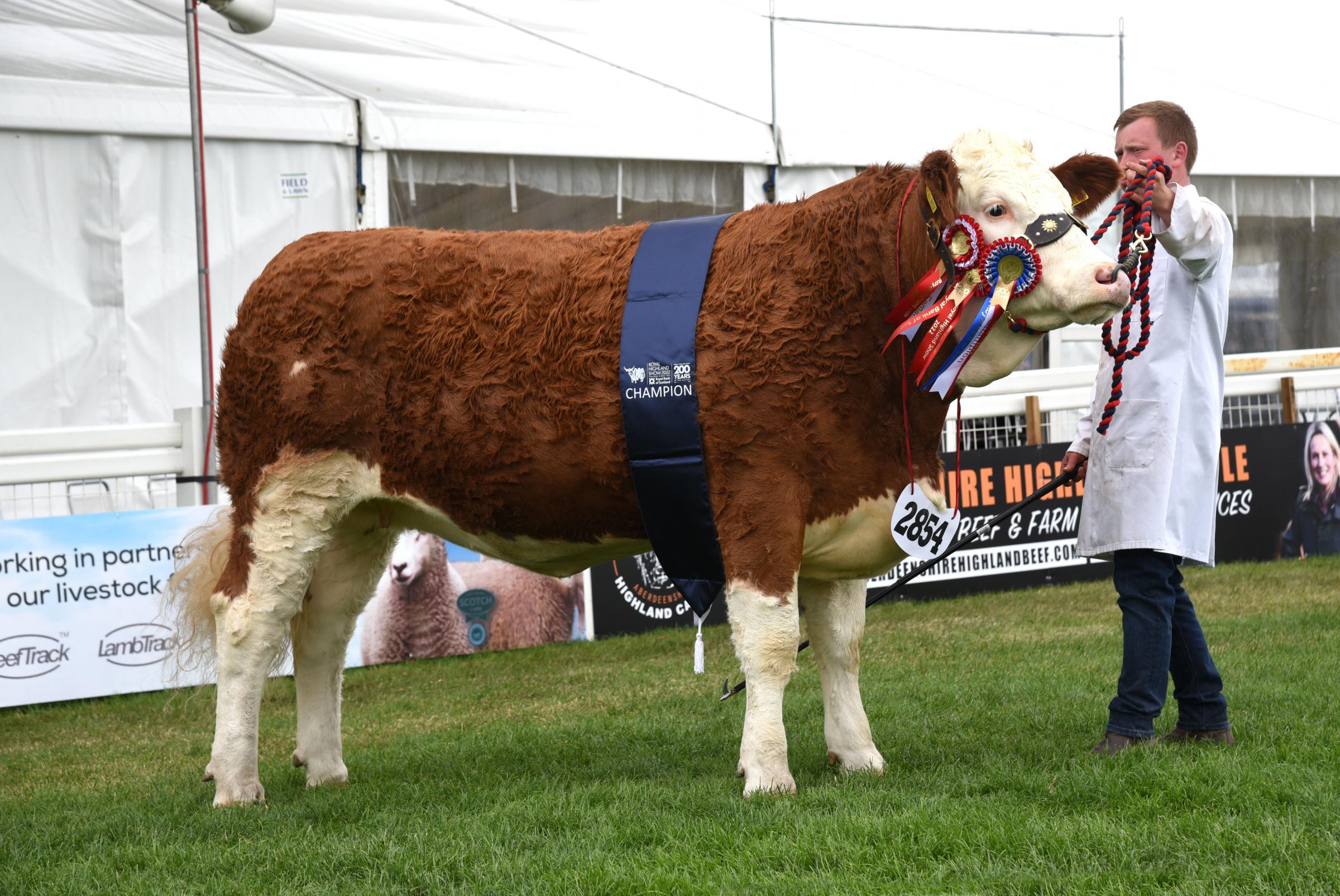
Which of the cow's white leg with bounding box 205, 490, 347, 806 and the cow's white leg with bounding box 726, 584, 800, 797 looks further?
the cow's white leg with bounding box 205, 490, 347, 806

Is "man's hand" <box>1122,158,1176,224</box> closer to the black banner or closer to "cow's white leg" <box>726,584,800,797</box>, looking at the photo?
"cow's white leg" <box>726,584,800,797</box>

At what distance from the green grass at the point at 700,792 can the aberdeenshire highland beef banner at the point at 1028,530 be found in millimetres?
1160

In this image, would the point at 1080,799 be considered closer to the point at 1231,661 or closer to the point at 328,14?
the point at 1231,661

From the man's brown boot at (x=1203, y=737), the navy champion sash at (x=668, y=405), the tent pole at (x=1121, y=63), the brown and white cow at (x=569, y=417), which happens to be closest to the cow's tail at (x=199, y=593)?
the brown and white cow at (x=569, y=417)

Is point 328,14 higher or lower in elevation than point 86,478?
higher

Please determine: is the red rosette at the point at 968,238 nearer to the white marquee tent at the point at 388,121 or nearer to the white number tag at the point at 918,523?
the white number tag at the point at 918,523

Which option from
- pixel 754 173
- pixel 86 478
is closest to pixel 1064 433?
pixel 754 173

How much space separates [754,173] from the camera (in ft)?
35.2

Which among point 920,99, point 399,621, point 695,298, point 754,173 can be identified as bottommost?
point 399,621

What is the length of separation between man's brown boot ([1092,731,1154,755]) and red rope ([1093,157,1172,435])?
102 centimetres

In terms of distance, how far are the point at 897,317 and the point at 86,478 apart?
4.66m

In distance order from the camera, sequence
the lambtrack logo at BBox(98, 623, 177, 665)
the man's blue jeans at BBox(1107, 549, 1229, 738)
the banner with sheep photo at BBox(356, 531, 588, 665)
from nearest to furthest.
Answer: the man's blue jeans at BBox(1107, 549, 1229, 738), the lambtrack logo at BBox(98, 623, 177, 665), the banner with sheep photo at BBox(356, 531, 588, 665)

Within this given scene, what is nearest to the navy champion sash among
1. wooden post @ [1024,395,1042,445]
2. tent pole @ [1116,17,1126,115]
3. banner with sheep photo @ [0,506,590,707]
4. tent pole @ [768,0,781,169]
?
banner with sheep photo @ [0,506,590,707]

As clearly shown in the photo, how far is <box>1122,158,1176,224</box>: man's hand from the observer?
383 centimetres
